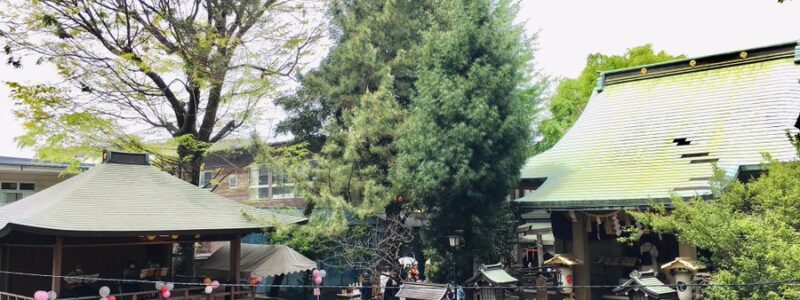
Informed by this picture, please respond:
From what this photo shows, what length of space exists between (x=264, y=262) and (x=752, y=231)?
1261 cm

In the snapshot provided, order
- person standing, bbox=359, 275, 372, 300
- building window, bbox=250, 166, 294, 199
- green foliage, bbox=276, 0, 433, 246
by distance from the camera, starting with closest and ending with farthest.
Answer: green foliage, bbox=276, 0, 433, 246, person standing, bbox=359, 275, 372, 300, building window, bbox=250, 166, 294, 199

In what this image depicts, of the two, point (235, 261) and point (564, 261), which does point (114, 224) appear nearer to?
point (235, 261)

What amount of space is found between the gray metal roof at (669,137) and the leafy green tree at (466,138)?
1.24 m

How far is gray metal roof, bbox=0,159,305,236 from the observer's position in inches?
543

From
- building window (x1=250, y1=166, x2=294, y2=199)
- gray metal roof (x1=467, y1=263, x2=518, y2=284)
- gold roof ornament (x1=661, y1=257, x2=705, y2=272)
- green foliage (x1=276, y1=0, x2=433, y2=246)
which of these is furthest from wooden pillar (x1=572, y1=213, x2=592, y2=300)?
building window (x1=250, y1=166, x2=294, y2=199)

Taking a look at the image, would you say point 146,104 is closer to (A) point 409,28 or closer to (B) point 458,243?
(A) point 409,28

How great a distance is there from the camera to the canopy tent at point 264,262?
17453mm

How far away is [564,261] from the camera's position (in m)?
15.0

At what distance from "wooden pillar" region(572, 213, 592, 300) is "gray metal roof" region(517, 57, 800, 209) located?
836 mm

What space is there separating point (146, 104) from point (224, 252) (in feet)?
18.6

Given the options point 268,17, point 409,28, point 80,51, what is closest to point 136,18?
point 80,51

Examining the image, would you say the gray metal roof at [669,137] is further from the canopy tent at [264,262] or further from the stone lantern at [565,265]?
the canopy tent at [264,262]

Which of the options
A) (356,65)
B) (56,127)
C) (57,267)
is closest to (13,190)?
(56,127)

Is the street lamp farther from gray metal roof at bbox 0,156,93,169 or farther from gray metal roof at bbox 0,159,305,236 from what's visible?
gray metal roof at bbox 0,156,93,169
